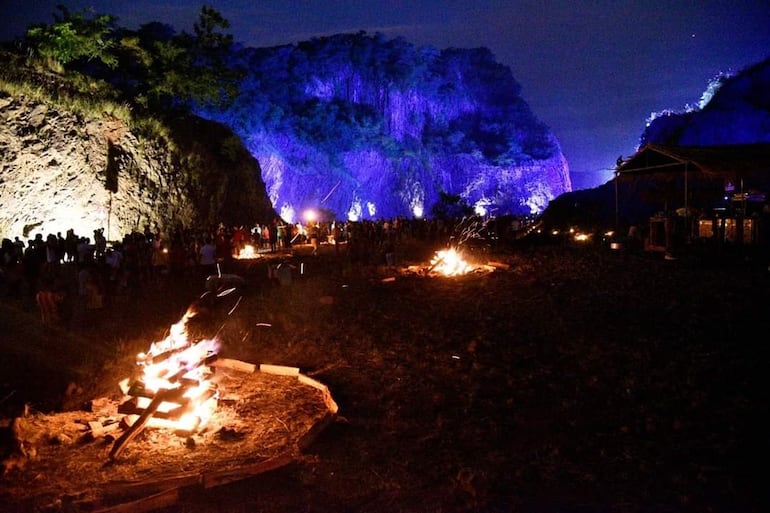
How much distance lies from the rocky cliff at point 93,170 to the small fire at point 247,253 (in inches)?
225

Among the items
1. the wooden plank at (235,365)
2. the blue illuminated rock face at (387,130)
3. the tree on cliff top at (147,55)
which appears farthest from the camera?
the blue illuminated rock face at (387,130)

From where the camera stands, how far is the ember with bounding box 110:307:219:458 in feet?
18.7

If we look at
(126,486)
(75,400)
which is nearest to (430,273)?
(75,400)

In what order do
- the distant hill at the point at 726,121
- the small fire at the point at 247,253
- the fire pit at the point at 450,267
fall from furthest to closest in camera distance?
the distant hill at the point at 726,121, the small fire at the point at 247,253, the fire pit at the point at 450,267

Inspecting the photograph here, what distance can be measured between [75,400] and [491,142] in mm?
75352

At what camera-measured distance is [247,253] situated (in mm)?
26109

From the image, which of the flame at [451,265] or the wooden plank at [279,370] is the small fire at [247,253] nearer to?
the flame at [451,265]

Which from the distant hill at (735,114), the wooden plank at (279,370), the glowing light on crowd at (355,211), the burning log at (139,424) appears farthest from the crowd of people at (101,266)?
the glowing light on crowd at (355,211)

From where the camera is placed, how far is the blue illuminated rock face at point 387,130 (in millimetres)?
63188

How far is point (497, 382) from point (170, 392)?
3.92 meters

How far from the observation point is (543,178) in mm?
76062

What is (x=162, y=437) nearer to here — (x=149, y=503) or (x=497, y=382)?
(x=149, y=503)

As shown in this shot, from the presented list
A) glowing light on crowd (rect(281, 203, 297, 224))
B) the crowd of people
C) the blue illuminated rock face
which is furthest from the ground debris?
the blue illuminated rock face

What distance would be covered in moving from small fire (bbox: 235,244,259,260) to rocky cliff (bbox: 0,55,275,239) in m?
5.72
